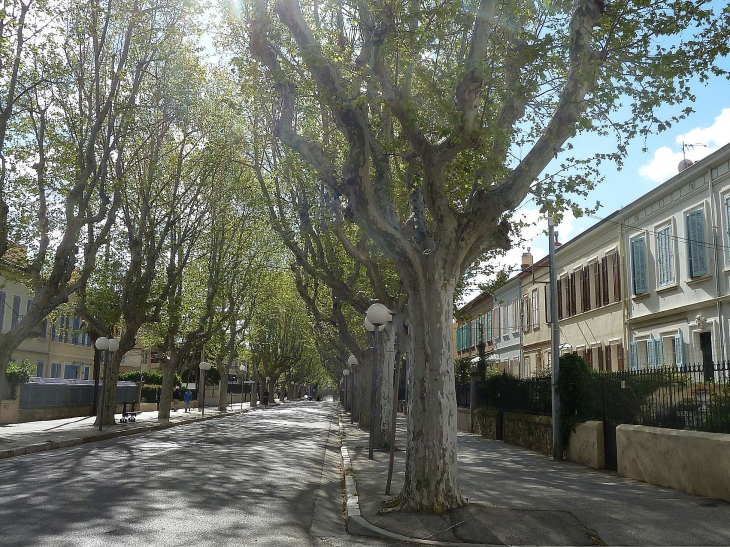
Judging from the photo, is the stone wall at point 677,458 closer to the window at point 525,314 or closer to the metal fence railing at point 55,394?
the window at point 525,314

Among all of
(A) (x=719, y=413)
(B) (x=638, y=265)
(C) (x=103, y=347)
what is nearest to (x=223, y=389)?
(C) (x=103, y=347)

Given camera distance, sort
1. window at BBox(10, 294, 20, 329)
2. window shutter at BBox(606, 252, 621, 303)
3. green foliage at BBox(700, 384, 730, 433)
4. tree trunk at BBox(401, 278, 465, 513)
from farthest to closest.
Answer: window at BBox(10, 294, 20, 329)
window shutter at BBox(606, 252, 621, 303)
green foliage at BBox(700, 384, 730, 433)
tree trunk at BBox(401, 278, 465, 513)

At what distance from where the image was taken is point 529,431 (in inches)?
764

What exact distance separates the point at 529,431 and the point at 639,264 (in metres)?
7.29

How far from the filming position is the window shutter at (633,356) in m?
23.7

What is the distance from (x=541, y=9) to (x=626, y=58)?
231cm

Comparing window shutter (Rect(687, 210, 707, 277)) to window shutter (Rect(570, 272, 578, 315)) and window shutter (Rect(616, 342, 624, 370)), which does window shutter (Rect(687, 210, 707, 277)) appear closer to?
window shutter (Rect(616, 342, 624, 370))

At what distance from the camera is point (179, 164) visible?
25531 millimetres

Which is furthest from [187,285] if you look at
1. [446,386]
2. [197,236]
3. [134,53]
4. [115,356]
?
[446,386]

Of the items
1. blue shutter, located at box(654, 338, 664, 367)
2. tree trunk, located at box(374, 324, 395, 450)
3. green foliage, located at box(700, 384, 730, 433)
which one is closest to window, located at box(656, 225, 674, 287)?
blue shutter, located at box(654, 338, 664, 367)

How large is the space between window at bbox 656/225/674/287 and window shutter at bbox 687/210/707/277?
3.59 ft

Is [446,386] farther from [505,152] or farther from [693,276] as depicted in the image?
[693,276]

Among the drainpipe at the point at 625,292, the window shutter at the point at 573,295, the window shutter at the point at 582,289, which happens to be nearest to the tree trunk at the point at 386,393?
the drainpipe at the point at 625,292

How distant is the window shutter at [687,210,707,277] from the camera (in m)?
19.4
